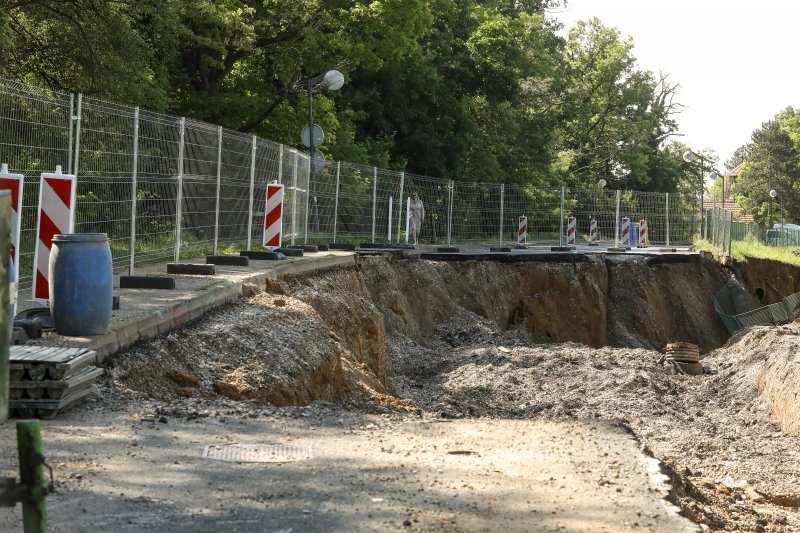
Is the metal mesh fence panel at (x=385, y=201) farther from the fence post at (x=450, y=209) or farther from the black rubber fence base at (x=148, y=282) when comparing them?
the black rubber fence base at (x=148, y=282)

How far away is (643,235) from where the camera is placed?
43.6 m

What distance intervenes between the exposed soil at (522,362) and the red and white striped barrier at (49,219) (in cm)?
121

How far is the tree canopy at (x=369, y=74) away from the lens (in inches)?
1088

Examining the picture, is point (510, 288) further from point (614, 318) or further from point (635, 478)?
point (635, 478)

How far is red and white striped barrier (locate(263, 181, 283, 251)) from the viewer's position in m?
19.7

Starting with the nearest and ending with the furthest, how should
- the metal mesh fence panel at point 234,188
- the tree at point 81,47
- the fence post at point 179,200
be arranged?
the fence post at point 179,200, the metal mesh fence panel at point 234,188, the tree at point 81,47

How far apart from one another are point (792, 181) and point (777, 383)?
82.7 m

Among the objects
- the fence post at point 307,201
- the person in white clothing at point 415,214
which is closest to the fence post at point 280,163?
the fence post at point 307,201

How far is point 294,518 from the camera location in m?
5.54

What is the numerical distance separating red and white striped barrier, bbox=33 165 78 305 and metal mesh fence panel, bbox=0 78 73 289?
871 millimetres

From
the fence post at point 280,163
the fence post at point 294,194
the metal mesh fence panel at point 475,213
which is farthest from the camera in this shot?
the metal mesh fence panel at point 475,213

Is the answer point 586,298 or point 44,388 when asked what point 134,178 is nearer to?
point 44,388

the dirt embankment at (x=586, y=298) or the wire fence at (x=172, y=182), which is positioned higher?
the wire fence at (x=172, y=182)

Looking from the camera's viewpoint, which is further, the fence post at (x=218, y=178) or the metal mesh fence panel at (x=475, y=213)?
the metal mesh fence panel at (x=475, y=213)
